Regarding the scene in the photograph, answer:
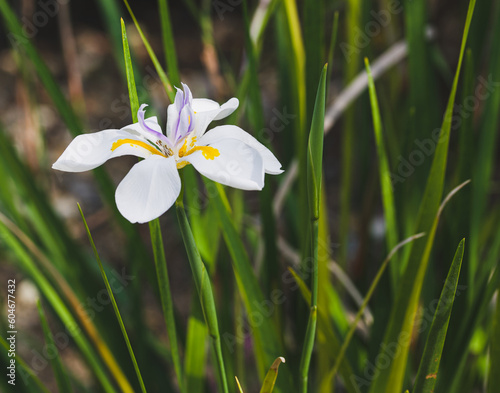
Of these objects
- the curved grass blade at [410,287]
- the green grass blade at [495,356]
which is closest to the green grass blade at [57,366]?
the curved grass blade at [410,287]

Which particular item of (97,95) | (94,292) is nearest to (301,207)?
(94,292)

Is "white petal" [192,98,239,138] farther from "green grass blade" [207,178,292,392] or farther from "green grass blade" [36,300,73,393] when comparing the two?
"green grass blade" [36,300,73,393]

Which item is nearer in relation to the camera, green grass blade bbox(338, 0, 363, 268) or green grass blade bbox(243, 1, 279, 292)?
green grass blade bbox(243, 1, 279, 292)

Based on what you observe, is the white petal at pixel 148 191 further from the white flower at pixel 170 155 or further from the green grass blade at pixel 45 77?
the green grass blade at pixel 45 77

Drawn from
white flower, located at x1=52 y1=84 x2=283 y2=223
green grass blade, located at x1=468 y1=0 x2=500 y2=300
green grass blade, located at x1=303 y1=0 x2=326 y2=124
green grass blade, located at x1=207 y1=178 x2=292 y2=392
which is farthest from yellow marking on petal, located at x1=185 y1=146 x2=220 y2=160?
green grass blade, located at x1=468 y1=0 x2=500 y2=300

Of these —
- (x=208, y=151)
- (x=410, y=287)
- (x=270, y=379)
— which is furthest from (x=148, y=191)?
(x=410, y=287)

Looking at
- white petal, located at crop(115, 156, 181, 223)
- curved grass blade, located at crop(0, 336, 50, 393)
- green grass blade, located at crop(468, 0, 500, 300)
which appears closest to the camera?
white petal, located at crop(115, 156, 181, 223)

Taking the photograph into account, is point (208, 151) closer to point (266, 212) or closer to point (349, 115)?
point (266, 212)
